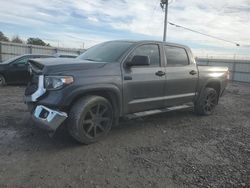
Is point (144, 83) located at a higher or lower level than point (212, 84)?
higher

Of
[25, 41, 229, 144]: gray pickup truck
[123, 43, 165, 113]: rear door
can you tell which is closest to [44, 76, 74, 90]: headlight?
[25, 41, 229, 144]: gray pickup truck

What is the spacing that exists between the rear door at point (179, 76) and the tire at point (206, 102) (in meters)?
0.45

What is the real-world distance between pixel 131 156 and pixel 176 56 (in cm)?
298

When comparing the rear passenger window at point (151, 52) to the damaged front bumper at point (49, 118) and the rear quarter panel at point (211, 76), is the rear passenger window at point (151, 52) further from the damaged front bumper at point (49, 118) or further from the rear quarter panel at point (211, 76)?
the damaged front bumper at point (49, 118)

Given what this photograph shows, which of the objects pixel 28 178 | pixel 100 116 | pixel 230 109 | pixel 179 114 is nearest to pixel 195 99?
pixel 179 114

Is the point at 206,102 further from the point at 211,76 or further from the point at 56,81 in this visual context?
the point at 56,81

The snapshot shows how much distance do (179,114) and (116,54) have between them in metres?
3.03

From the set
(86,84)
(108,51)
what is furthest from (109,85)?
(108,51)

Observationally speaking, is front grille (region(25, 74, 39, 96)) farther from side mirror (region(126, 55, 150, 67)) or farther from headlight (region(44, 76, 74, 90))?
side mirror (region(126, 55, 150, 67))

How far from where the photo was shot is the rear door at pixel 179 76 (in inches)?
244

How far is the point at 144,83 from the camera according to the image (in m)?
5.55

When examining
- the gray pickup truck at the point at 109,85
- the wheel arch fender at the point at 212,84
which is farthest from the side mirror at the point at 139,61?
the wheel arch fender at the point at 212,84

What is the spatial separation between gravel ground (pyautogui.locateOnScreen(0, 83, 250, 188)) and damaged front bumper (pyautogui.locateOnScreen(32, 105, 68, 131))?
0.42m

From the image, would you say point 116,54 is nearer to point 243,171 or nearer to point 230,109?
point 243,171
